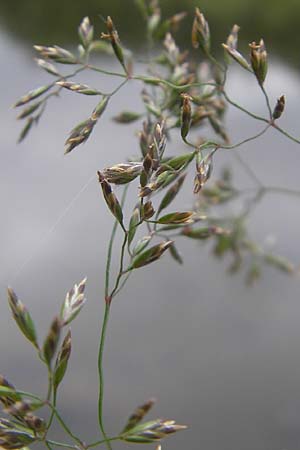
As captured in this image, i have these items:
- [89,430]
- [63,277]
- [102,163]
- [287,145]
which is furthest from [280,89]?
[89,430]

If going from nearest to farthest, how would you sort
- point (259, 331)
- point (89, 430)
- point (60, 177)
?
point (89, 430)
point (259, 331)
point (60, 177)

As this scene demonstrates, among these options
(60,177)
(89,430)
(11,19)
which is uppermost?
(11,19)

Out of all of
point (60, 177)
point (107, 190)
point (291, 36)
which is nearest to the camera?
point (107, 190)

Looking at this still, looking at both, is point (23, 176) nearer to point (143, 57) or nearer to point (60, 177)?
point (60, 177)

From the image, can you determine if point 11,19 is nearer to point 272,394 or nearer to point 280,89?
point 280,89

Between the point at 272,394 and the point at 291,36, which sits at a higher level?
the point at 291,36

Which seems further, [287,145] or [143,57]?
[143,57]
